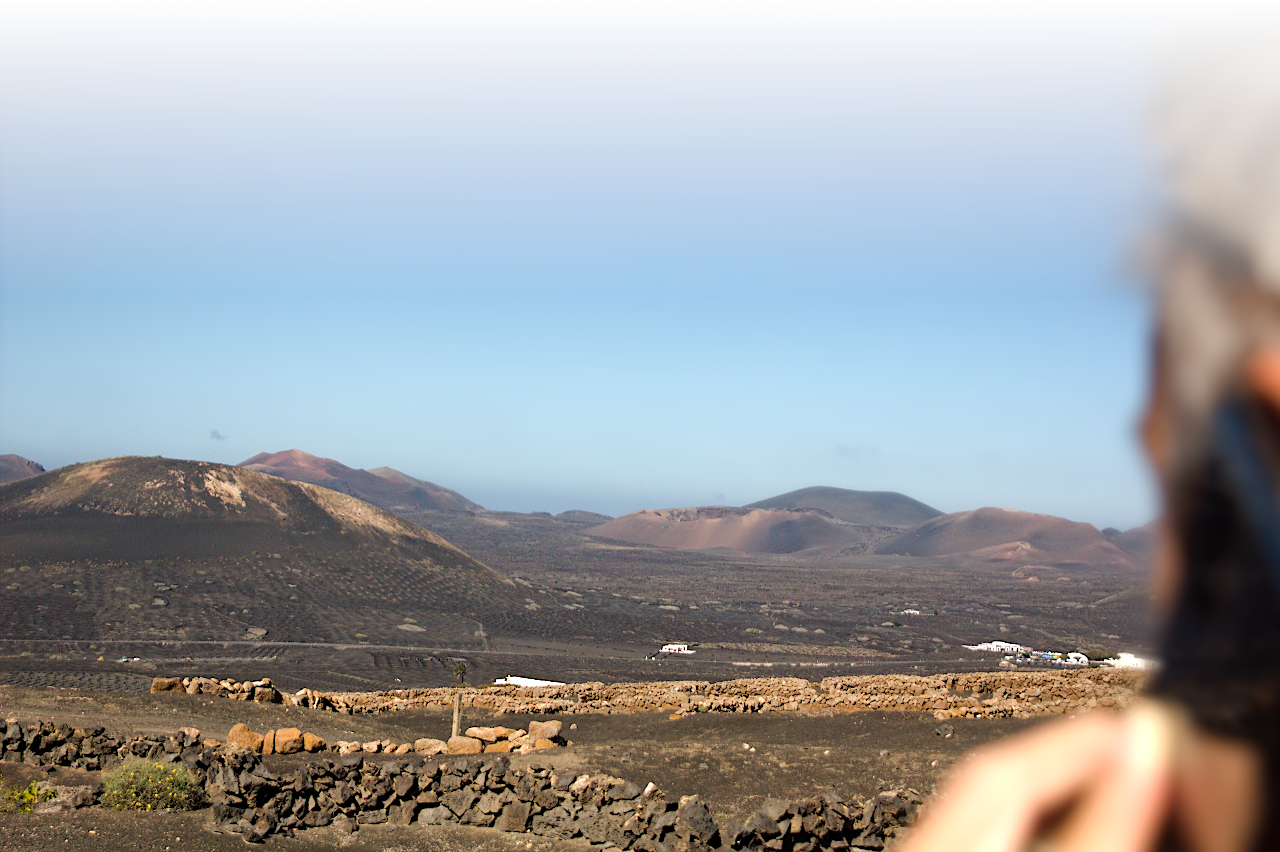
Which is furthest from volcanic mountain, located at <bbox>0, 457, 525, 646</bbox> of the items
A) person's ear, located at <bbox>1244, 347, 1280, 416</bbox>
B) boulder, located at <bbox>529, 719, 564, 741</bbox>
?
person's ear, located at <bbox>1244, 347, 1280, 416</bbox>

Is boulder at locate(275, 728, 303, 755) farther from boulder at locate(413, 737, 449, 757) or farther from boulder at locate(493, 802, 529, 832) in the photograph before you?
boulder at locate(493, 802, 529, 832)

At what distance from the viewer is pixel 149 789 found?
429 inches

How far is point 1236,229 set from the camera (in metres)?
0.67

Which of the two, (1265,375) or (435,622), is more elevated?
(1265,375)

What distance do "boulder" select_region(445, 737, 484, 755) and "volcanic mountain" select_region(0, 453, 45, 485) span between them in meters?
193

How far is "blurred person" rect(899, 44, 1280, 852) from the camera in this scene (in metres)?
0.63

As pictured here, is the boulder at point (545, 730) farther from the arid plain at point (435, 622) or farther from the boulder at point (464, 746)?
the boulder at point (464, 746)

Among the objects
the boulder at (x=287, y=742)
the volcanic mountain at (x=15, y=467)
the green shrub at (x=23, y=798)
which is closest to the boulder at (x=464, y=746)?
the boulder at (x=287, y=742)

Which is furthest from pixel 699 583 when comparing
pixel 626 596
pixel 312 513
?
pixel 312 513

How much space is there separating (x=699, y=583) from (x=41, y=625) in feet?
209

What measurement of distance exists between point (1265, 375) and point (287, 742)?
17.8 m

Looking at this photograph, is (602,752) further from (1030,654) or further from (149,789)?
(1030,654)

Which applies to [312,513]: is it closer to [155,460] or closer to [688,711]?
[155,460]

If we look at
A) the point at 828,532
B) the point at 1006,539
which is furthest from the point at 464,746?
the point at 828,532
